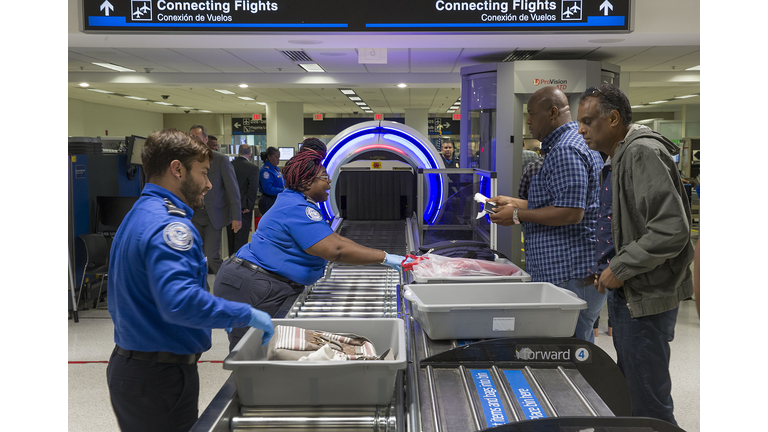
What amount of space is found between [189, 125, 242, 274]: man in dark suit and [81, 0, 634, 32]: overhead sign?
8.57ft

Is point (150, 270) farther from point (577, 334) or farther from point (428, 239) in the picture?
point (428, 239)

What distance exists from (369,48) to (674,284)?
425 centimetres

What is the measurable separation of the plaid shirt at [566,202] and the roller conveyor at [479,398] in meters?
0.87

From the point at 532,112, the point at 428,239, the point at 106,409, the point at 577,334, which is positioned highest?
the point at 532,112

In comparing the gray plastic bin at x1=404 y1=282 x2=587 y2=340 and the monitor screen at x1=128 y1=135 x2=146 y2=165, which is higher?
the monitor screen at x1=128 y1=135 x2=146 y2=165

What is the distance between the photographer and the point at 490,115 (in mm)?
6176

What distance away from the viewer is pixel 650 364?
2008 millimetres

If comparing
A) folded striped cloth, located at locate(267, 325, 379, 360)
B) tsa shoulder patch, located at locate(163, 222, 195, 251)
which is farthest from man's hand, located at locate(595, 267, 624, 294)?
tsa shoulder patch, located at locate(163, 222, 195, 251)

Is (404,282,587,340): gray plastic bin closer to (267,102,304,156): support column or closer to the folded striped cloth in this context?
the folded striped cloth

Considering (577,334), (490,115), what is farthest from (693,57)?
(577,334)

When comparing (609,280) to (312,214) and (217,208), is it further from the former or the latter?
(217,208)

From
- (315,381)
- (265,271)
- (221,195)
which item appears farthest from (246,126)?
(315,381)

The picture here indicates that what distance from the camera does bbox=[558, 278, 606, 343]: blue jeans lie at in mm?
2434

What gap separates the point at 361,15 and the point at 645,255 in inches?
93.3
